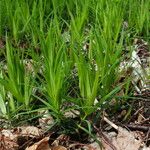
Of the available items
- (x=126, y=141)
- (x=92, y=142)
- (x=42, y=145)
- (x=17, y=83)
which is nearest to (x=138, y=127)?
(x=126, y=141)

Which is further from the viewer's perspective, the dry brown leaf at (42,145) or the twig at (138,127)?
the twig at (138,127)

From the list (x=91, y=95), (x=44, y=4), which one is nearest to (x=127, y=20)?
(x=44, y=4)

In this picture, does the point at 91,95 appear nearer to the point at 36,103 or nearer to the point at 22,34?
the point at 36,103

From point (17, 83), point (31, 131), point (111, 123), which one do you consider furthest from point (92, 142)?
point (17, 83)

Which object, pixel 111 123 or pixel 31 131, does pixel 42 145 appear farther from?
pixel 111 123

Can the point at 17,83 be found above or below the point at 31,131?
above

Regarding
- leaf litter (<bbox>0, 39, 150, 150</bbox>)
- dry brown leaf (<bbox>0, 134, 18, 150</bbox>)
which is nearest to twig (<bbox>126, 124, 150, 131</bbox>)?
leaf litter (<bbox>0, 39, 150, 150</bbox>)

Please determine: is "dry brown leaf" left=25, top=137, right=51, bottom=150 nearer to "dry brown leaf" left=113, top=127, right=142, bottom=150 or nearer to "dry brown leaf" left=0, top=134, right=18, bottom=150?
"dry brown leaf" left=0, top=134, right=18, bottom=150

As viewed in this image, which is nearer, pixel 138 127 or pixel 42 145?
pixel 42 145

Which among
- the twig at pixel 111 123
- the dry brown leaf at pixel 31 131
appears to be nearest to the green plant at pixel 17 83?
the dry brown leaf at pixel 31 131

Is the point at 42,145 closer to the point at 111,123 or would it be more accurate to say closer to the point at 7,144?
the point at 7,144

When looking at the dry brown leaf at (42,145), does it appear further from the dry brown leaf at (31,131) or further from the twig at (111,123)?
the twig at (111,123)
